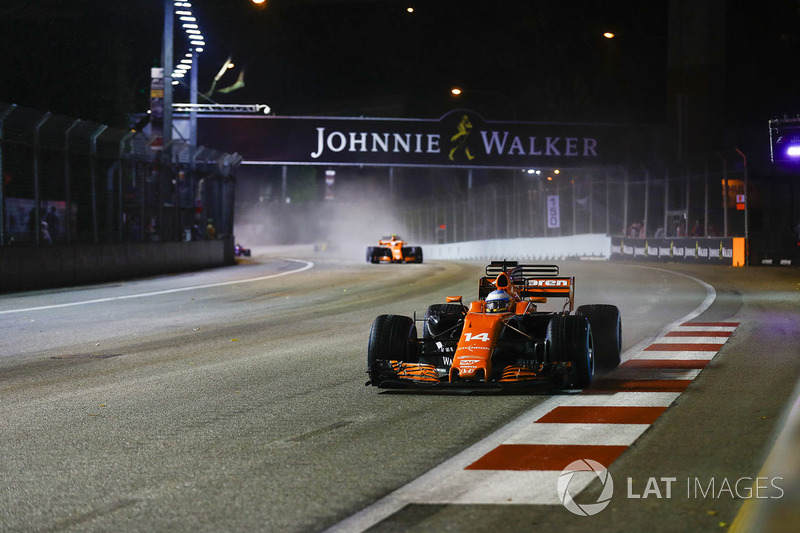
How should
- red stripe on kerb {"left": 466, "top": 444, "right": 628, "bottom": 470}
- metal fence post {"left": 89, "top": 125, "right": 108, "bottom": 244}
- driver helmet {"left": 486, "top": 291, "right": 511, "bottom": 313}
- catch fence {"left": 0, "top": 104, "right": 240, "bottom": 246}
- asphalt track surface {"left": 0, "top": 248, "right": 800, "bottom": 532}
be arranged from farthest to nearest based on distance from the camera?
metal fence post {"left": 89, "top": 125, "right": 108, "bottom": 244} → catch fence {"left": 0, "top": 104, "right": 240, "bottom": 246} → driver helmet {"left": 486, "top": 291, "right": 511, "bottom": 313} → red stripe on kerb {"left": 466, "top": 444, "right": 628, "bottom": 470} → asphalt track surface {"left": 0, "top": 248, "right": 800, "bottom": 532}

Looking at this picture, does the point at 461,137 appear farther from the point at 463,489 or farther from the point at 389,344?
the point at 463,489

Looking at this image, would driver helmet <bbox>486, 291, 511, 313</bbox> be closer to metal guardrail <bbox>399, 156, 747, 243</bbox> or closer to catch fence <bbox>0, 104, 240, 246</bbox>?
catch fence <bbox>0, 104, 240, 246</bbox>

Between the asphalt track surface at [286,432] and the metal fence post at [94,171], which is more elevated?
the metal fence post at [94,171]

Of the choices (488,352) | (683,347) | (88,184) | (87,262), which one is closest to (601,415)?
(488,352)

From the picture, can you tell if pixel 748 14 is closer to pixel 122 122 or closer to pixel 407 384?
pixel 122 122

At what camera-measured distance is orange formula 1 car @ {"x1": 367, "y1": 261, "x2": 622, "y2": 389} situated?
771 cm

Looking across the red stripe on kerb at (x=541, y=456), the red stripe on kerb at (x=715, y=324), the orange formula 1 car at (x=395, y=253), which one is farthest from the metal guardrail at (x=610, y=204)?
the red stripe on kerb at (x=541, y=456)

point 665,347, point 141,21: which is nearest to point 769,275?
point 665,347

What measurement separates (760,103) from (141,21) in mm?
37065

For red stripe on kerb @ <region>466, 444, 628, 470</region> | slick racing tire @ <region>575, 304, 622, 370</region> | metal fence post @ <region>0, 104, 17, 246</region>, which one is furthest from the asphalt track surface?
metal fence post @ <region>0, 104, 17, 246</region>

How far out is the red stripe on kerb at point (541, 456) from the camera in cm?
541

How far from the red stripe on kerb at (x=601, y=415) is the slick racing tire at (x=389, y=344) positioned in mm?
1596

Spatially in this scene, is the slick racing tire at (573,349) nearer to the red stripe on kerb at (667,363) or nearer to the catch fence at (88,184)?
the red stripe on kerb at (667,363)

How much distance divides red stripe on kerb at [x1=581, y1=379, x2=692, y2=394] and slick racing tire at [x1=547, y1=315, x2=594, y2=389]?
0.15 metres
